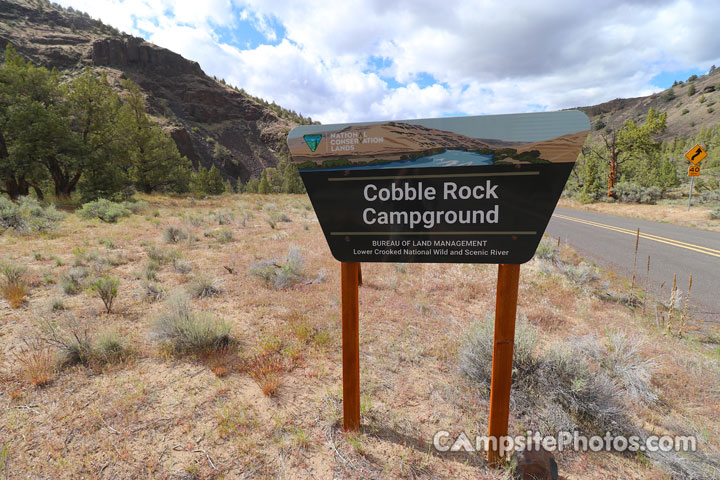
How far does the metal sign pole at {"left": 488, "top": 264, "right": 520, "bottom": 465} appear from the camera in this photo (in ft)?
6.40

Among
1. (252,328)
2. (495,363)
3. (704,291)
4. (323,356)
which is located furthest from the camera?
(704,291)

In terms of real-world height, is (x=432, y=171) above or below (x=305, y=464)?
above

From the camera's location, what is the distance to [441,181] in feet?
6.15

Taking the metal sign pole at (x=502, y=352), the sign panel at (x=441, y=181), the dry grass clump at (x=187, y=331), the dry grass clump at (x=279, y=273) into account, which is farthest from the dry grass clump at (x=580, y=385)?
the dry grass clump at (x=279, y=273)

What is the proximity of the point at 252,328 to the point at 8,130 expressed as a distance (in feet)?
64.8

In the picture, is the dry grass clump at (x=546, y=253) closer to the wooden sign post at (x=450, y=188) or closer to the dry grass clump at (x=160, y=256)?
the wooden sign post at (x=450, y=188)

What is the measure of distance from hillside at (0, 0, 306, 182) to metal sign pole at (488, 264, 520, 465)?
8580cm

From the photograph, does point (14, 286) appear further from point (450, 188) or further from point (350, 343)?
point (450, 188)

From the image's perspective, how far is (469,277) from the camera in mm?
6051

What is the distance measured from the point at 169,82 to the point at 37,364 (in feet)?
415

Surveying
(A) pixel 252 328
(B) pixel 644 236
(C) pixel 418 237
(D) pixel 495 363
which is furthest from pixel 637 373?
(B) pixel 644 236

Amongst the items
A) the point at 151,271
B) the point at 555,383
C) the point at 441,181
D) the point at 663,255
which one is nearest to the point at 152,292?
the point at 151,271

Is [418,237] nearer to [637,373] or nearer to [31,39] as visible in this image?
[637,373]

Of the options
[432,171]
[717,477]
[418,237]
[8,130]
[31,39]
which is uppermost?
[31,39]
